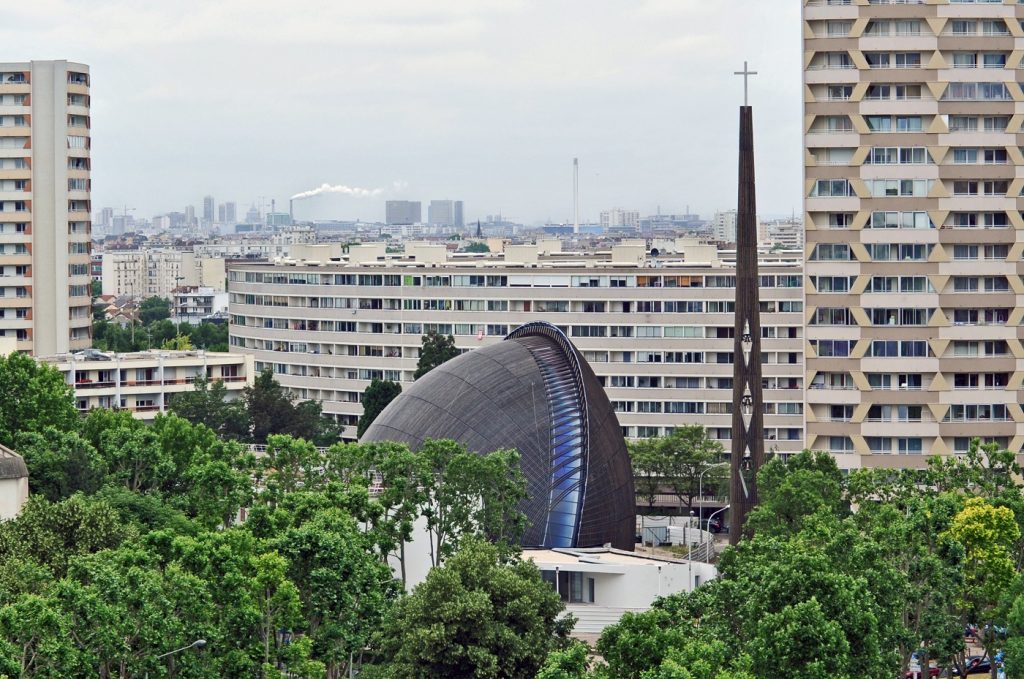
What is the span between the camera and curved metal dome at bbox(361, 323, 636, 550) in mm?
100812

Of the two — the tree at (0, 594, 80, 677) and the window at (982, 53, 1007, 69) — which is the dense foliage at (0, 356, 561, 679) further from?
the window at (982, 53, 1007, 69)

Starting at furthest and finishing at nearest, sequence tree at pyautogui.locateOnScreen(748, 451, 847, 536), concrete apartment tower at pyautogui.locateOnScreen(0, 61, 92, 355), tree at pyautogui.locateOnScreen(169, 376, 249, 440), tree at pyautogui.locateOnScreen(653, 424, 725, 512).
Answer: concrete apartment tower at pyautogui.locateOnScreen(0, 61, 92, 355) → tree at pyautogui.locateOnScreen(169, 376, 249, 440) → tree at pyautogui.locateOnScreen(653, 424, 725, 512) → tree at pyautogui.locateOnScreen(748, 451, 847, 536)

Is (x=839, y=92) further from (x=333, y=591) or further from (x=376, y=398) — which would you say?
(x=333, y=591)

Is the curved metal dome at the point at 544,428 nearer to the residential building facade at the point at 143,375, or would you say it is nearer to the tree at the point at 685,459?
the tree at the point at 685,459

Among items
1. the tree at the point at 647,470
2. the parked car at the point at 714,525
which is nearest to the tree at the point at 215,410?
the tree at the point at 647,470

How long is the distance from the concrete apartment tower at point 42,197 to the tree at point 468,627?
9389cm

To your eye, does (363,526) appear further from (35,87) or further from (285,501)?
(35,87)

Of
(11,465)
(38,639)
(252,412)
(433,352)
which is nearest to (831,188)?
(11,465)

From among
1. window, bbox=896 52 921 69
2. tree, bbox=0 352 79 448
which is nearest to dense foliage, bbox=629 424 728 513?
window, bbox=896 52 921 69

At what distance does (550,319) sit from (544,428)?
55.5 metres

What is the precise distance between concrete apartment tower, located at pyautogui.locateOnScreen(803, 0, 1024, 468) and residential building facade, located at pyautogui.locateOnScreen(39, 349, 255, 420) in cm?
6110

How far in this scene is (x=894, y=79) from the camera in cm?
10844

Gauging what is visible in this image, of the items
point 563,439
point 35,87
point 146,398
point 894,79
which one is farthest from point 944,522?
point 35,87

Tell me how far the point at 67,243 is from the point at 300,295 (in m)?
23.2
